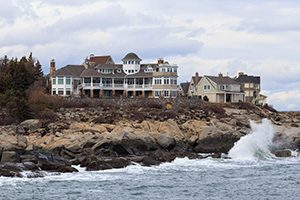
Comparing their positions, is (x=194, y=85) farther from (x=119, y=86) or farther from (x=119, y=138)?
(x=119, y=138)

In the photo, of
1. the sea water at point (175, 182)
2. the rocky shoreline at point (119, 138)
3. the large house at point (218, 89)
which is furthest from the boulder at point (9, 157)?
the large house at point (218, 89)

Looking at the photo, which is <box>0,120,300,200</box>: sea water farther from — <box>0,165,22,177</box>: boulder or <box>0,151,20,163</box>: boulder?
<box>0,151,20,163</box>: boulder

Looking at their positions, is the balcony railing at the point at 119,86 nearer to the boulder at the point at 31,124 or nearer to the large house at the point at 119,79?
the large house at the point at 119,79

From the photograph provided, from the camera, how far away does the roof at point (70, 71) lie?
92.1 m

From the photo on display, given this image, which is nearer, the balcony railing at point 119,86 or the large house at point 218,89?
the balcony railing at point 119,86

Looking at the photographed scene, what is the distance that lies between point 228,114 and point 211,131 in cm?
1477

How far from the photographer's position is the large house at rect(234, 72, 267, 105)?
117000mm

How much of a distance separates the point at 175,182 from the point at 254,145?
22.4 m

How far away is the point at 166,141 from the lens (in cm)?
5803

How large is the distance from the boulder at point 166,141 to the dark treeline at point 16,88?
14401 mm

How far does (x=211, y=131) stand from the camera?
6231 cm

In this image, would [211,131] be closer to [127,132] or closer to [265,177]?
[127,132]

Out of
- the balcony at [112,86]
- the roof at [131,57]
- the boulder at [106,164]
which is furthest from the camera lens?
the roof at [131,57]

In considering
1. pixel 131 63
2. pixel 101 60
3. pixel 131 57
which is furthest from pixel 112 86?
pixel 101 60
